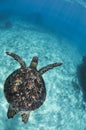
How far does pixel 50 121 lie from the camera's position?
15344 millimetres

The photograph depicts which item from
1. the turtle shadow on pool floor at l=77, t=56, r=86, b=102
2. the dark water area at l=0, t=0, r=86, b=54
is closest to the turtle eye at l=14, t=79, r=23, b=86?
the turtle shadow on pool floor at l=77, t=56, r=86, b=102

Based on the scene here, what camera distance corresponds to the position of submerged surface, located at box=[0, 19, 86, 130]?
15.0 meters

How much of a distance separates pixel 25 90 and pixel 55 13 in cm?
3571

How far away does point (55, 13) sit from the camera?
136ft

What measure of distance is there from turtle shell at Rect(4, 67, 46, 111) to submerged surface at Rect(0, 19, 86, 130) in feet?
25.3

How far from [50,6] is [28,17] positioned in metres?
12.4

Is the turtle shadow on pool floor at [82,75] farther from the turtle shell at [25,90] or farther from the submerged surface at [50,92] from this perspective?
the turtle shell at [25,90]

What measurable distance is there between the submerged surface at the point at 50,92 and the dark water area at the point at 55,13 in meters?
9.08

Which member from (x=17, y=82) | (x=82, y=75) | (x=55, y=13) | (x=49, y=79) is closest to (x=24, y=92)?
(x=17, y=82)

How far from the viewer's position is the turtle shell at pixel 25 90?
23.5 feet

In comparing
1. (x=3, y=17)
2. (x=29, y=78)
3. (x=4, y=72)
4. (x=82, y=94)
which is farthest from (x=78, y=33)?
(x=29, y=78)

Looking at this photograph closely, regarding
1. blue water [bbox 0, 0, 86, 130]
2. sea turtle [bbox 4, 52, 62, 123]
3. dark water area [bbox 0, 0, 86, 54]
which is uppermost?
sea turtle [bbox 4, 52, 62, 123]

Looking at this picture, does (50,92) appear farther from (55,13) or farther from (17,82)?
(55,13)

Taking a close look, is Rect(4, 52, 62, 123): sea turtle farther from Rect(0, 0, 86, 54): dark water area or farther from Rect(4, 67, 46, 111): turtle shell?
Rect(0, 0, 86, 54): dark water area
